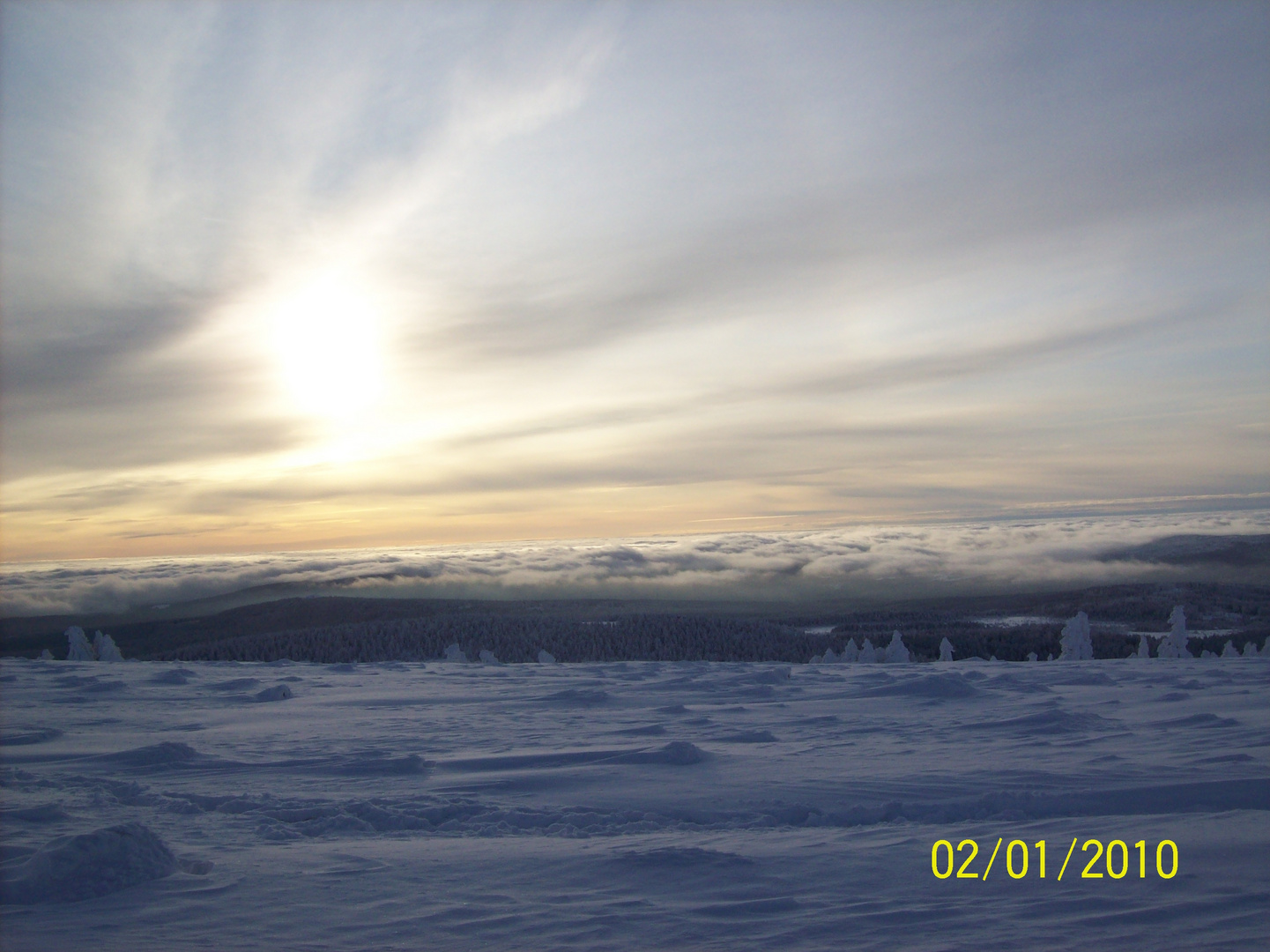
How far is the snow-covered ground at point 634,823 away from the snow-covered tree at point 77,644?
85.1 ft

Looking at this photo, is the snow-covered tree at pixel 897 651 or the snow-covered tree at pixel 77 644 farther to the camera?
the snow-covered tree at pixel 77 644

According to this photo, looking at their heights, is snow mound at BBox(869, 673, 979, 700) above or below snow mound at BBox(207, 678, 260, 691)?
below

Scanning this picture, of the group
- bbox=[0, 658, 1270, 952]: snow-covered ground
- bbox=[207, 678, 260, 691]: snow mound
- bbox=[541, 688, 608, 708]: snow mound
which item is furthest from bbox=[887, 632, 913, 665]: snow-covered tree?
bbox=[207, 678, 260, 691]: snow mound

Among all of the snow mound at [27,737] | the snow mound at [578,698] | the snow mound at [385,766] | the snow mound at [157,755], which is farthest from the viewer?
the snow mound at [578,698]

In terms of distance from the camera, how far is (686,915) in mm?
5359

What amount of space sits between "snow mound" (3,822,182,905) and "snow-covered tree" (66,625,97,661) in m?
36.7

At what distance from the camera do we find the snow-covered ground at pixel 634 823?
17.0 ft

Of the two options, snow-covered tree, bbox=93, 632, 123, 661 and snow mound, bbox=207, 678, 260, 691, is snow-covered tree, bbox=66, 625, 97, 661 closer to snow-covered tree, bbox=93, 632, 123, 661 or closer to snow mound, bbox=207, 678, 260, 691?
snow-covered tree, bbox=93, 632, 123, 661

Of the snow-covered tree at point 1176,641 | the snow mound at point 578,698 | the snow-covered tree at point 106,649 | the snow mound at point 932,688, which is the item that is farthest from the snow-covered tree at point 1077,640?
the snow-covered tree at point 106,649

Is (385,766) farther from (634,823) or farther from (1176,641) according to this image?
(1176,641)

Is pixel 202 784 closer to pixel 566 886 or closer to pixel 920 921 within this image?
pixel 566 886

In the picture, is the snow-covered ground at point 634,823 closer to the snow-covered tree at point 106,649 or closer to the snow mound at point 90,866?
the snow mound at point 90,866

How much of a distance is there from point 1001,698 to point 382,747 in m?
11.6

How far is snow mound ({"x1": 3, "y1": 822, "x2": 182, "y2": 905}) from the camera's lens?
5.73 meters
